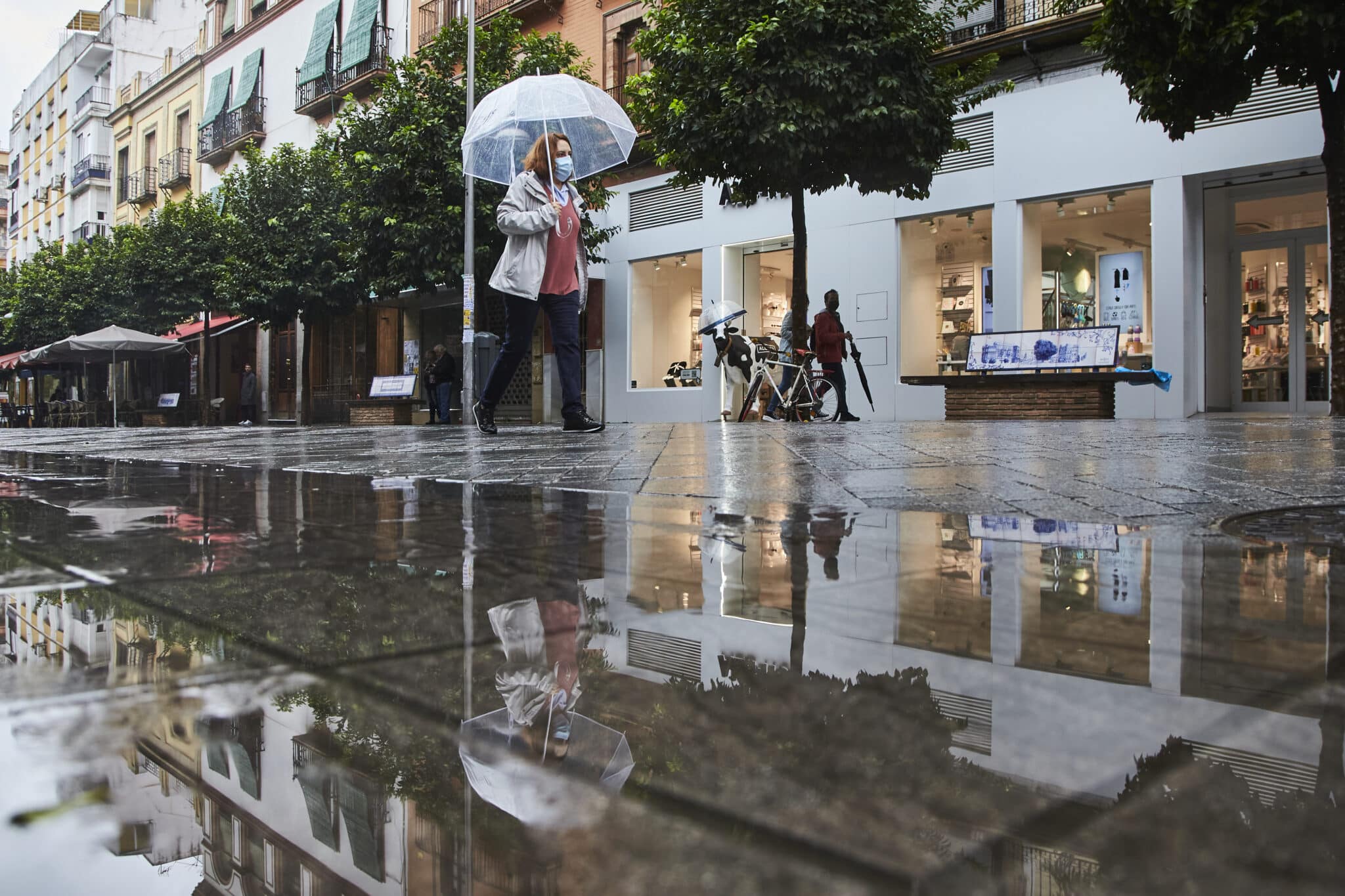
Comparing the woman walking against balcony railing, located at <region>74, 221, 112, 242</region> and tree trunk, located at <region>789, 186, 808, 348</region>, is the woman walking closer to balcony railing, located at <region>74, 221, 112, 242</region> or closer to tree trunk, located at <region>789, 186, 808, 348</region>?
tree trunk, located at <region>789, 186, 808, 348</region>

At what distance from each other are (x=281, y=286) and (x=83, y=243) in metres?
15.7

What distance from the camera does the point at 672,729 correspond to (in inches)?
27.8

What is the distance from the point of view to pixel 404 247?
17.7m

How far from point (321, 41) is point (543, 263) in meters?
23.0

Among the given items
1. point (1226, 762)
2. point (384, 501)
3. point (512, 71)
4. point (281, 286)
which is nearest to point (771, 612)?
point (1226, 762)

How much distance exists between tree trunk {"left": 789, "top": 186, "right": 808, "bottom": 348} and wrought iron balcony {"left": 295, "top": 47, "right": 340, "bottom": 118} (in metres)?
17.5

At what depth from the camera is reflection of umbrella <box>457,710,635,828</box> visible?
0.56 metres

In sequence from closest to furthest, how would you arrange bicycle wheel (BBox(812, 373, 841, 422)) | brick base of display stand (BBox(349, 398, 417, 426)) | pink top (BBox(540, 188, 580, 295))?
1. pink top (BBox(540, 188, 580, 295))
2. bicycle wheel (BBox(812, 373, 841, 422))
3. brick base of display stand (BBox(349, 398, 417, 426))

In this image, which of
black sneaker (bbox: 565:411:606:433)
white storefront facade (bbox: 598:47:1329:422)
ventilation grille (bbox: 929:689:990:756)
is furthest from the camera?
white storefront facade (bbox: 598:47:1329:422)

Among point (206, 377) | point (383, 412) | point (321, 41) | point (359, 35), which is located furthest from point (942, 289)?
point (321, 41)

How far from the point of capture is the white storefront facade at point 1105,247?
1353 cm

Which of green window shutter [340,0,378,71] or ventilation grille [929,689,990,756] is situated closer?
ventilation grille [929,689,990,756]

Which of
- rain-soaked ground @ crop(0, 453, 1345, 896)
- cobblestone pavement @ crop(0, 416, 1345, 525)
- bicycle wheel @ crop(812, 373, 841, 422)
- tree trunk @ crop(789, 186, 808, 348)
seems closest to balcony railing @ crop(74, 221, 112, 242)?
tree trunk @ crop(789, 186, 808, 348)

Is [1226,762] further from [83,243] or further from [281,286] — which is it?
[83,243]
